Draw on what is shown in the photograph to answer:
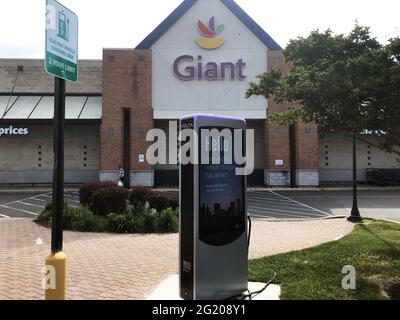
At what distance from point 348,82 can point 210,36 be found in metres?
22.4

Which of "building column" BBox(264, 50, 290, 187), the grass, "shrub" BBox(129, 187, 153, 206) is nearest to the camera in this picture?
the grass

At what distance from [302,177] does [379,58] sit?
860 inches

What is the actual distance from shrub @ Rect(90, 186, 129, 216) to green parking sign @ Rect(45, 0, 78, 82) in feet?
29.0

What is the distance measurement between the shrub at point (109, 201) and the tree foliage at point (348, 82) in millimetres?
6902

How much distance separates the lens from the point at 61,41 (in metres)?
4.50

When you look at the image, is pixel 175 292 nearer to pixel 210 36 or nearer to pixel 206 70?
pixel 206 70

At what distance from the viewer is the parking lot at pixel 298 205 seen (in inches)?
639

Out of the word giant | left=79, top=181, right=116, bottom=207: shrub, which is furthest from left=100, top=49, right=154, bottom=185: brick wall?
left=79, top=181, right=116, bottom=207: shrub

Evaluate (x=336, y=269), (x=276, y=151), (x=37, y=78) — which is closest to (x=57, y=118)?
(x=336, y=269)

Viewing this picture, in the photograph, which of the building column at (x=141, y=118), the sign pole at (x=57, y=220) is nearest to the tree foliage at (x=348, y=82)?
the sign pole at (x=57, y=220)

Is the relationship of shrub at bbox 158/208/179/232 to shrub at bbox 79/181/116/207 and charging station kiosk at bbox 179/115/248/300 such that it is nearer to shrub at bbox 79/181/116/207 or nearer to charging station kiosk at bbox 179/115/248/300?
shrub at bbox 79/181/116/207

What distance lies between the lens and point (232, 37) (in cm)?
2825

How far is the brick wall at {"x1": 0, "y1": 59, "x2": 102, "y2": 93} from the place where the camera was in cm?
3138

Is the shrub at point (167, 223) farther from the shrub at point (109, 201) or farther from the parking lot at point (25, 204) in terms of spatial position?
the parking lot at point (25, 204)
